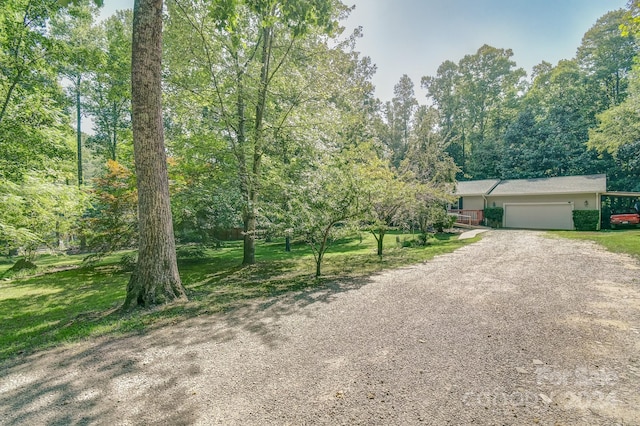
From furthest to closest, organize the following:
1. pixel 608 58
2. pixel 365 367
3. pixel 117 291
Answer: pixel 608 58, pixel 117 291, pixel 365 367

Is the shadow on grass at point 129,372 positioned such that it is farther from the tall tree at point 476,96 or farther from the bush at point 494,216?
the tall tree at point 476,96

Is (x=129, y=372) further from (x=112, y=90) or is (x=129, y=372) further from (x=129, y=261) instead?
(x=112, y=90)

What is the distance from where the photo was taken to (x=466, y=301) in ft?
18.1

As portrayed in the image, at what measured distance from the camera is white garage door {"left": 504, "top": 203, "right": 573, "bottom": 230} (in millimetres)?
19719

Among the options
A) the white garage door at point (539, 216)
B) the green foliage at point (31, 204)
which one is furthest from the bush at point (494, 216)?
the green foliage at point (31, 204)

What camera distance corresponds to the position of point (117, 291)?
8.09 metres

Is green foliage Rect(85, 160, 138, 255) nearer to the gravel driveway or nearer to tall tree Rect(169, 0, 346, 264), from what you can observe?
tall tree Rect(169, 0, 346, 264)

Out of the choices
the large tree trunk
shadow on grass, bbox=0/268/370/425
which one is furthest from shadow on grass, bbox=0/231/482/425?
the large tree trunk

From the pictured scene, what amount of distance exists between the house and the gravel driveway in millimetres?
17048

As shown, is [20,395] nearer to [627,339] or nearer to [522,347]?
[522,347]

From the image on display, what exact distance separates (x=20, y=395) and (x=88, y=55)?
917 centimetres

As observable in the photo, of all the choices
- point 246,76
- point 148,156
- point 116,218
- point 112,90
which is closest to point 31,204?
point 116,218

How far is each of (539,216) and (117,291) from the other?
925 inches

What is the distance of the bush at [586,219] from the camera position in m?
17.5
